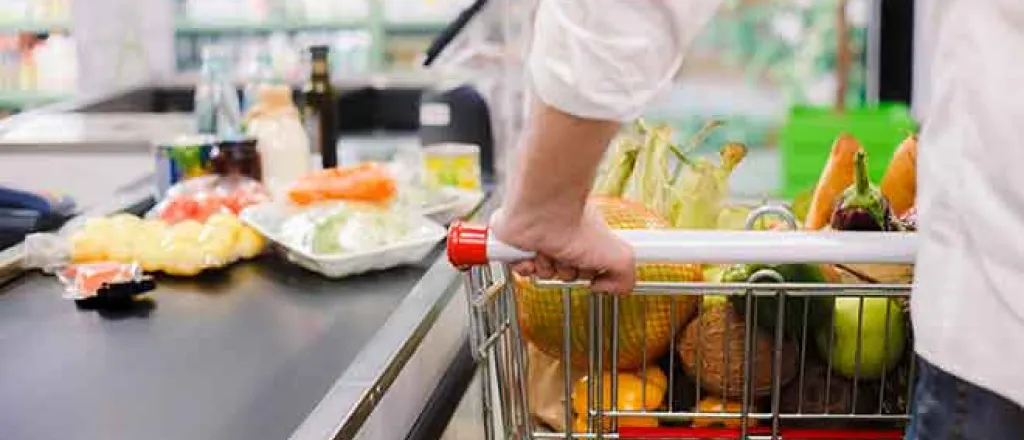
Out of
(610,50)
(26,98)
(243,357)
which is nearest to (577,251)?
(610,50)

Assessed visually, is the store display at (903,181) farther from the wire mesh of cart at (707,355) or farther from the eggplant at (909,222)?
the wire mesh of cart at (707,355)

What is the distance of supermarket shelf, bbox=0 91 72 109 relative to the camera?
5438mm

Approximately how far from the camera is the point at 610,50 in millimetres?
792

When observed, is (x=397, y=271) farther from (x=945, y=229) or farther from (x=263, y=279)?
(x=945, y=229)

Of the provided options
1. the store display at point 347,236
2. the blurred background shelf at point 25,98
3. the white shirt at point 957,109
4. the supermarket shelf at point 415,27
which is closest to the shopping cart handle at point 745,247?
the white shirt at point 957,109

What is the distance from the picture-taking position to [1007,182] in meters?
0.78

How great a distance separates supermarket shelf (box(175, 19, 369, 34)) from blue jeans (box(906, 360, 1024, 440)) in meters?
4.31

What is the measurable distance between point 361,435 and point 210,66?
1101mm

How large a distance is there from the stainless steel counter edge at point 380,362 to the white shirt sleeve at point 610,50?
397 millimetres

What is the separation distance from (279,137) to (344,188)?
0.28 metres

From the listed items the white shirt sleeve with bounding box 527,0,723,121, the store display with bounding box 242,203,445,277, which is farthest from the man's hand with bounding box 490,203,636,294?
the store display with bounding box 242,203,445,277

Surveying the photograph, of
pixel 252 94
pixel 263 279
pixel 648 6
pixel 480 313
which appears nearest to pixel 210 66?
pixel 252 94

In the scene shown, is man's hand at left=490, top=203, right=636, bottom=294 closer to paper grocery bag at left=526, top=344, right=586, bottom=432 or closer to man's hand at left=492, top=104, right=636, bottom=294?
man's hand at left=492, top=104, right=636, bottom=294

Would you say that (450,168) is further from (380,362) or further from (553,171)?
Answer: (553,171)
